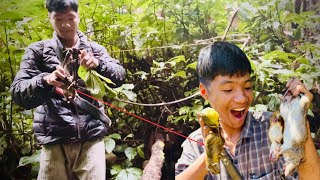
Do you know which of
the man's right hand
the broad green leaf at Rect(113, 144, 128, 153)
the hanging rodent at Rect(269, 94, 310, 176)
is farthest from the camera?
the broad green leaf at Rect(113, 144, 128, 153)

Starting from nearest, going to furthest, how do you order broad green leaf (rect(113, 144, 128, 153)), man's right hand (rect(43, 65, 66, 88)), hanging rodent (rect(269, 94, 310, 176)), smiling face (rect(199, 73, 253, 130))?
hanging rodent (rect(269, 94, 310, 176))
smiling face (rect(199, 73, 253, 130))
man's right hand (rect(43, 65, 66, 88))
broad green leaf (rect(113, 144, 128, 153))

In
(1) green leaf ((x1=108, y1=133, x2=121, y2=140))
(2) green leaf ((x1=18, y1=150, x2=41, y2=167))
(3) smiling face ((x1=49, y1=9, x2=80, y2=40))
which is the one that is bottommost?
(2) green leaf ((x1=18, y1=150, x2=41, y2=167))

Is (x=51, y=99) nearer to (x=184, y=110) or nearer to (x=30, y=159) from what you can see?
(x=30, y=159)

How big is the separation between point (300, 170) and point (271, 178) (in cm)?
15

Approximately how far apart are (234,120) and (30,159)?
854 millimetres

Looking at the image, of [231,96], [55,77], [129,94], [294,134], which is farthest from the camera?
[129,94]

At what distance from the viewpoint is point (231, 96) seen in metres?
1.12

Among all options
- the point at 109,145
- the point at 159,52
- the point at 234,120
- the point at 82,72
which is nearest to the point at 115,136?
the point at 109,145

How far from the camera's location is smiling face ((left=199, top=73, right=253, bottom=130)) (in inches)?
44.2

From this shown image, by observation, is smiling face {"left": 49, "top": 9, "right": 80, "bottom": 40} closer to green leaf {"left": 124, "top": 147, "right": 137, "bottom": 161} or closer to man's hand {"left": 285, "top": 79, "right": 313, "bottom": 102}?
green leaf {"left": 124, "top": 147, "right": 137, "bottom": 161}

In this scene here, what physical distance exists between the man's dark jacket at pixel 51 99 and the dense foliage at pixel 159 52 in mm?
64

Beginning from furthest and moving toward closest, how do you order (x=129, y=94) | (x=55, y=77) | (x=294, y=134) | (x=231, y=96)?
(x=129, y=94)
(x=55, y=77)
(x=231, y=96)
(x=294, y=134)

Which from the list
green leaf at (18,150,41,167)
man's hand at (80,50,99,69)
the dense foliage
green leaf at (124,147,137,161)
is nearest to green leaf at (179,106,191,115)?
the dense foliage

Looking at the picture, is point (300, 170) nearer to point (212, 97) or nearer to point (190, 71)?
point (212, 97)
